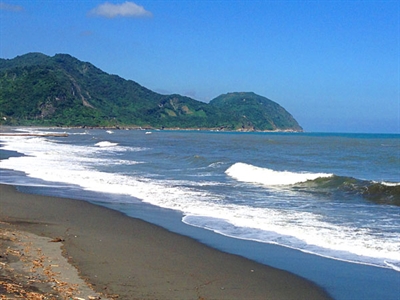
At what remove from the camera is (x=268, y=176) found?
2305 centimetres

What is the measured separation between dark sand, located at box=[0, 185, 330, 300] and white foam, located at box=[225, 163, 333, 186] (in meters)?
11.2

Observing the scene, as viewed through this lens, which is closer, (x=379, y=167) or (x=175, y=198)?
(x=175, y=198)

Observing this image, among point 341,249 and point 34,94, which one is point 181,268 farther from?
point 34,94

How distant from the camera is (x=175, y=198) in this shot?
15422mm

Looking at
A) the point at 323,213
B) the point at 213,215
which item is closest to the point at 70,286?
the point at 213,215

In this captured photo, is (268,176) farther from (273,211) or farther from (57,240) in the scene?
(57,240)

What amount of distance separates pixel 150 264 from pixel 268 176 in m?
15.9

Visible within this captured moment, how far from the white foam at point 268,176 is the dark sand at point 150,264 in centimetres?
1116

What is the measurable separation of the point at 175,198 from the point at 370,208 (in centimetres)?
606

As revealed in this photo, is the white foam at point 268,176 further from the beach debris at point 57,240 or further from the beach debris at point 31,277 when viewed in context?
the beach debris at point 31,277

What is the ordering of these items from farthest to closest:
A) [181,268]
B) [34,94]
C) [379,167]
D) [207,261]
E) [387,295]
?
1. [34,94]
2. [379,167]
3. [207,261]
4. [181,268]
5. [387,295]

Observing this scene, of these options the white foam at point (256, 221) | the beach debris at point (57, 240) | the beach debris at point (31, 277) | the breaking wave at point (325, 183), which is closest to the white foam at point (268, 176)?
the breaking wave at point (325, 183)

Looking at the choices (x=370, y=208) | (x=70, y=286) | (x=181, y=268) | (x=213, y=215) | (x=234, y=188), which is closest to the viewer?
(x=70, y=286)

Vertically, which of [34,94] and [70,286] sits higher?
[34,94]
